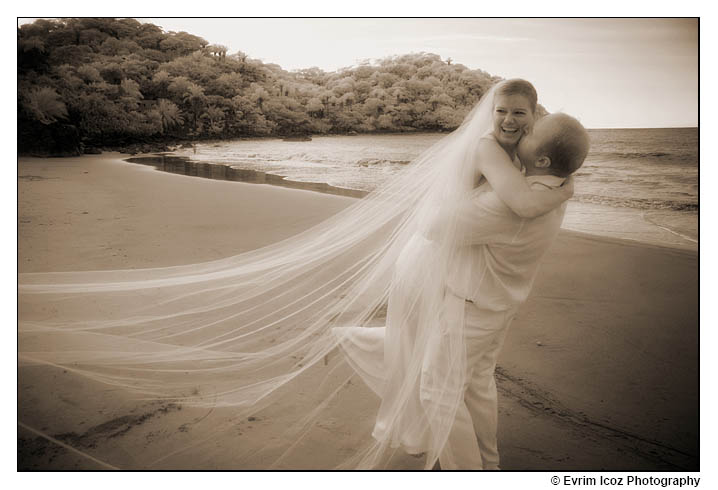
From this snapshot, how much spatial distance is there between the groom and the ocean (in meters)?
6.34

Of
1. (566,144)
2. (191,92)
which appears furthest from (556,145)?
(191,92)

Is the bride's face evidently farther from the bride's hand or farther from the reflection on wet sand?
the reflection on wet sand

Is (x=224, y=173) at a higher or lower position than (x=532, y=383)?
higher

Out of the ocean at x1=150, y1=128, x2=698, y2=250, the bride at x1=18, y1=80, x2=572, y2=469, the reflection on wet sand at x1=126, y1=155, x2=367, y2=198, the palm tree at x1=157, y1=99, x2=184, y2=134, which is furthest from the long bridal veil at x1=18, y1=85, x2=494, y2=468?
the palm tree at x1=157, y1=99, x2=184, y2=134

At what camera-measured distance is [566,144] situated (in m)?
1.54

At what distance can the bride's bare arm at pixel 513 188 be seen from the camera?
152cm

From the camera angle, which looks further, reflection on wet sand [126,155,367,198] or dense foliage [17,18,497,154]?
reflection on wet sand [126,155,367,198]

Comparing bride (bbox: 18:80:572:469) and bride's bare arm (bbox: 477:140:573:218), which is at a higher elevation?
bride's bare arm (bbox: 477:140:573:218)

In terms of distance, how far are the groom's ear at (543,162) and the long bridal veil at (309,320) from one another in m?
0.21

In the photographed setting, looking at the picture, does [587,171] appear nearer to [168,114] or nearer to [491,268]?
[168,114]

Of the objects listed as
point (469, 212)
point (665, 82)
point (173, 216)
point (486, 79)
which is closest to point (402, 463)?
point (469, 212)

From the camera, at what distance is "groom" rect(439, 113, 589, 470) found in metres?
1.56

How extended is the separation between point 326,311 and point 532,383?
124 centimetres

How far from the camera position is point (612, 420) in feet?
8.11
